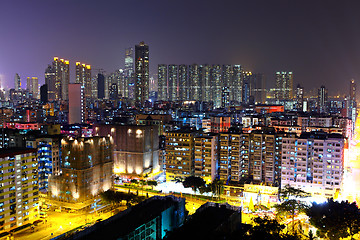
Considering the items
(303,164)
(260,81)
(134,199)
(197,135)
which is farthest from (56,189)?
(260,81)

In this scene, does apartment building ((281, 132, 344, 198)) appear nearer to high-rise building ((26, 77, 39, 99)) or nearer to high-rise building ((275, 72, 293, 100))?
high-rise building ((275, 72, 293, 100))

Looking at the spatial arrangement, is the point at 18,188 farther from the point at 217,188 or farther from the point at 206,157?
the point at 206,157

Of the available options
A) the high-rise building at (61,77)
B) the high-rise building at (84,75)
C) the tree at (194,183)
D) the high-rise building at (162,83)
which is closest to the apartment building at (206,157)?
the tree at (194,183)

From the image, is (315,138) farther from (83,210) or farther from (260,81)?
(260,81)

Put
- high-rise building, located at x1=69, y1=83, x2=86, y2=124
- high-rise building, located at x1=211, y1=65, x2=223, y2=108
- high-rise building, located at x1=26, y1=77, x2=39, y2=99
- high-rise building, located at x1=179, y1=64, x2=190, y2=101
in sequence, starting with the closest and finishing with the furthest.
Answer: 1. high-rise building, located at x1=69, y1=83, x2=86, y2=124
2. high-rise building, located at x1=211, y1=65, x2=223, y2=108
3. high-rise building, located at x1=179, y1=64, x2=190, y2=101
4. high-rise building, located at x1=26, y1=77, x2=39, y2=99

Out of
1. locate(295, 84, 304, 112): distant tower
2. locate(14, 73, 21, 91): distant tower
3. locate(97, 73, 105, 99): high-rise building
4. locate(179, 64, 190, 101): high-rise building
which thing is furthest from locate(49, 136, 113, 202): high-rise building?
locate(14, 73, 21, 91): distant tower

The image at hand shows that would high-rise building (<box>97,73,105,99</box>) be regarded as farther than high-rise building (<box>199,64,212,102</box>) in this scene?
Yes

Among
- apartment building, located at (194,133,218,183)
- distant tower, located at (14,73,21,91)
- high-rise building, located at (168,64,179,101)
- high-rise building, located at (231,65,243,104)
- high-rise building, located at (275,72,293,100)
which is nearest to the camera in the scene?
apartment building, located at (194,133,218,183)
